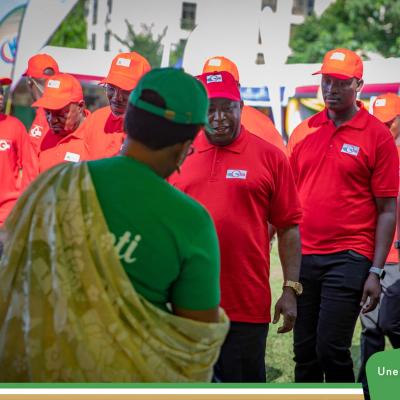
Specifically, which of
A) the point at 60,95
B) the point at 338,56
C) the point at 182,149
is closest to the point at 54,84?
the point at 60,95

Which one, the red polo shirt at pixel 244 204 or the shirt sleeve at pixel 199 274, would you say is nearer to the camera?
the shirt sleeve at pixel 199 274

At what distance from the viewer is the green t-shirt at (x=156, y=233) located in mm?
2549

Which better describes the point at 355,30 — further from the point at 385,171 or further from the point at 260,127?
the point at 385,171

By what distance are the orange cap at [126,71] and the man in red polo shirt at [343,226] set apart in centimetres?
122

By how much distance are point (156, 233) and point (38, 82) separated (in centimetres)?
566

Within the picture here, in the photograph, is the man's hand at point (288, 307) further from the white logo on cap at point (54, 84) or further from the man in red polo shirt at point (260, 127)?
the white logo on cap at point (54, 84)

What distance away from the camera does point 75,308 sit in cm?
252

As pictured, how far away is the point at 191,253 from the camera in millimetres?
2566

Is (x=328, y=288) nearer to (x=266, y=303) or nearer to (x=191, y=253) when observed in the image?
(x=266, y=303)

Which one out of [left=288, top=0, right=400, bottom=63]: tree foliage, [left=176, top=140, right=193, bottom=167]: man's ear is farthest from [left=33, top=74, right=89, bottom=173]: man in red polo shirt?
[left=288, top=0, right=400, bottom=63]: tree foliage

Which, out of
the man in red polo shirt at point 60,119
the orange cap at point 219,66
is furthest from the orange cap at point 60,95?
the orange cap at point 219,66

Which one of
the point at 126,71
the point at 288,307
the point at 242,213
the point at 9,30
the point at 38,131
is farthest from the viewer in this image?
the point at 9,30

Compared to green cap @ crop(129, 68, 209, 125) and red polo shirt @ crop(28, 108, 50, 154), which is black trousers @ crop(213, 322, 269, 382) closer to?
green cap @ crop(129, 68, 209, 125)

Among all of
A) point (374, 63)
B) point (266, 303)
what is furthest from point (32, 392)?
point (374, 63)
